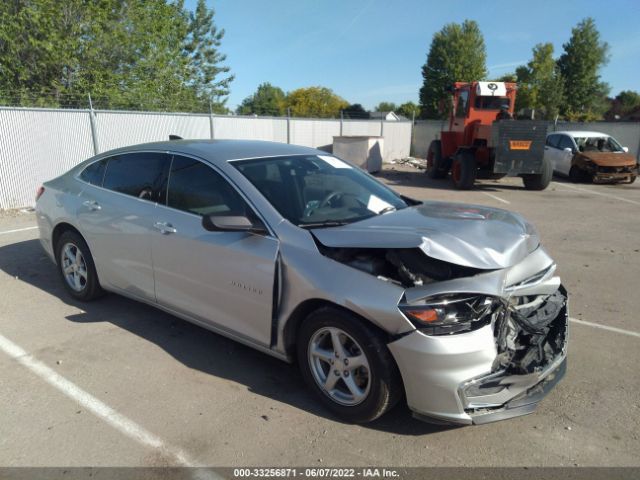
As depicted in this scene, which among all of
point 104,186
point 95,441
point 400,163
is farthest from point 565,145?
point 95,441

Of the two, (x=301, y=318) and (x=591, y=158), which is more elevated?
(x=591, y=158)

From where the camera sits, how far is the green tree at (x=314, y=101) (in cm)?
8312

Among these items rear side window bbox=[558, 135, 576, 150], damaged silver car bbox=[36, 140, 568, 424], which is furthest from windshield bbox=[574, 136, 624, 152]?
damaged silver car bbox=[36, 140, 568, 424]

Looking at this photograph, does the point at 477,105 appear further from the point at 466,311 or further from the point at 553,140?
the point at 466,311

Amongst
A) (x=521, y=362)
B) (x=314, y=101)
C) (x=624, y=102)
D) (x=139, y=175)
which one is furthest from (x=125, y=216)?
(x=624, y=102)

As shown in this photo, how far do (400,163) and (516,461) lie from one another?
21343mm

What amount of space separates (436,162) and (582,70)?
32326 mm

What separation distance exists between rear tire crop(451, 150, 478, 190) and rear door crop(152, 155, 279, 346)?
461 inches

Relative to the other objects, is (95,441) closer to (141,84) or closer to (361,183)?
(361,183)

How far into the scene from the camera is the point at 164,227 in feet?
12.3

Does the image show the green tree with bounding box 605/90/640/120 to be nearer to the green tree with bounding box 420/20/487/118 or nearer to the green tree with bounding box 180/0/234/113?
the green tree with bounding box 420/20/487/118

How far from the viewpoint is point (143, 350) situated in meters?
3.91

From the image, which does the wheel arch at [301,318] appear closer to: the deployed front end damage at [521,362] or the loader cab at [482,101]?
the deployed front end damage at [521,362]

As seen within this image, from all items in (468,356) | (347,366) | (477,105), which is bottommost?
(347,366)
